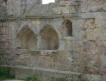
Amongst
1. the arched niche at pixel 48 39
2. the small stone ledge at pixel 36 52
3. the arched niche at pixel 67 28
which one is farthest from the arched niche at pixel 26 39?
the arched niche at pixel 67 28

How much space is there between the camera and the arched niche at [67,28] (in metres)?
8.70

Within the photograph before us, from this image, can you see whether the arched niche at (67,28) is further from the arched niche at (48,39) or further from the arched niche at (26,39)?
the arched niche at (26,39)

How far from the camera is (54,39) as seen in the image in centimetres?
952

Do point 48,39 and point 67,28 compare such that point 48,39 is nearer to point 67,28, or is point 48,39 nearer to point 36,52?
point 36,52

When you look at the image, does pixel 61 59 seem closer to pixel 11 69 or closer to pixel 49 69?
pixel 49 69

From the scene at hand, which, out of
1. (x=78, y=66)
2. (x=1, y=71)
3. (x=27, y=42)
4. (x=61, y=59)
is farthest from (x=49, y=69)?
(x=1, y=71)

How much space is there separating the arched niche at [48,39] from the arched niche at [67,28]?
71 centimetres

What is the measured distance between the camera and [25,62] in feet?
32.0

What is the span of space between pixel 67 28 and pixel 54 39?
991 mm

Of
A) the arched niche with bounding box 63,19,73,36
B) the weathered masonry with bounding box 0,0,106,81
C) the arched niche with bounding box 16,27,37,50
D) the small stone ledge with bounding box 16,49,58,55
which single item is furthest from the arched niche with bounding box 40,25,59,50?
the arched niche with bounding box 63,19,73,36

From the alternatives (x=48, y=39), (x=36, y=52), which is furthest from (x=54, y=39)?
(x=36, y=52)

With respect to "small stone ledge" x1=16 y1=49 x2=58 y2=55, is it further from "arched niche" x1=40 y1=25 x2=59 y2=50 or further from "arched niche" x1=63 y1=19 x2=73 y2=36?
"arched niche" x1=63 y1=19 x2=73 y2=36

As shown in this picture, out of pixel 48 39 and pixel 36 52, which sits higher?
pixel 48 39

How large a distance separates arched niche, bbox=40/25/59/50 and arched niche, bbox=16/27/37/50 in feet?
1.55
